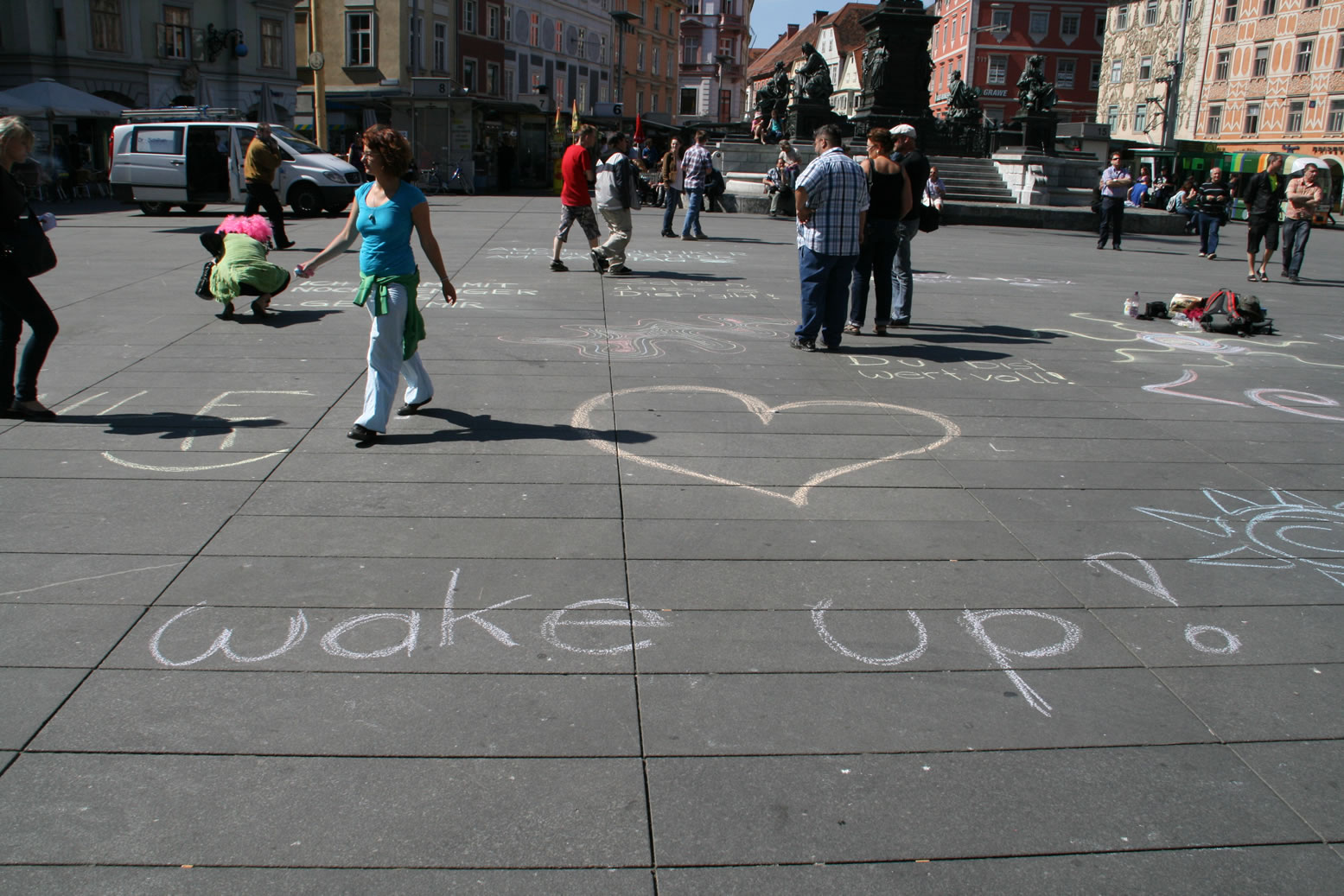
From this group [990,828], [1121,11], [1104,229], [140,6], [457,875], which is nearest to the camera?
[457,875]

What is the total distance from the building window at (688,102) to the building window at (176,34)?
5801cm

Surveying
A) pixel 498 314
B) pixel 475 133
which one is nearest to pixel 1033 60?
pixel 475 133

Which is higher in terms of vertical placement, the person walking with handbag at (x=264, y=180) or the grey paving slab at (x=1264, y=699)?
the person walking with handbag at (x=264, y=180)

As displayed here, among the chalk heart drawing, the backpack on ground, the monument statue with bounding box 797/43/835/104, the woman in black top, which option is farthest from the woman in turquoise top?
the monument statue with bounding box 797/43/835/104

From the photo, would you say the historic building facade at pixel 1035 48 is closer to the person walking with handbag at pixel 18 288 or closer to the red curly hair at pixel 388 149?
the red curly hair at pixel 388 149

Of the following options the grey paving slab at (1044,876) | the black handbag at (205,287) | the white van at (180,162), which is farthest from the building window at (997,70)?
the grey paving slab at (1044,876)

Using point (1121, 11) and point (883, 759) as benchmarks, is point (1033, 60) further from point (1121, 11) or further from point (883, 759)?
point (1121, 11)

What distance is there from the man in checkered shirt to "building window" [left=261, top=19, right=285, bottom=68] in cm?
3574

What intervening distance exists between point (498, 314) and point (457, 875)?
7.91 m

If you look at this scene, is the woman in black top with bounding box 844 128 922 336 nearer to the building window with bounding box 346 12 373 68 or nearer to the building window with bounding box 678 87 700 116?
the building window with bounding box 346 12 373 68

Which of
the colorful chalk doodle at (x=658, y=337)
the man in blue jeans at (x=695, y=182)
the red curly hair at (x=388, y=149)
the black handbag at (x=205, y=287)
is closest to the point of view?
the red curly hair at (x=388, y=149)

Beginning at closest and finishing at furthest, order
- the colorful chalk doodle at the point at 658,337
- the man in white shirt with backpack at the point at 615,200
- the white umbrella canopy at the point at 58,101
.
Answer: the colorful chalk doodle at the point at 658,337 → the man in white shirt with backpack at the point at 615,200 → the white umbrella canopy at the point at 58,101

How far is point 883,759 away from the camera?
296cm

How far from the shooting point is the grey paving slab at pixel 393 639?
11.1 feet
